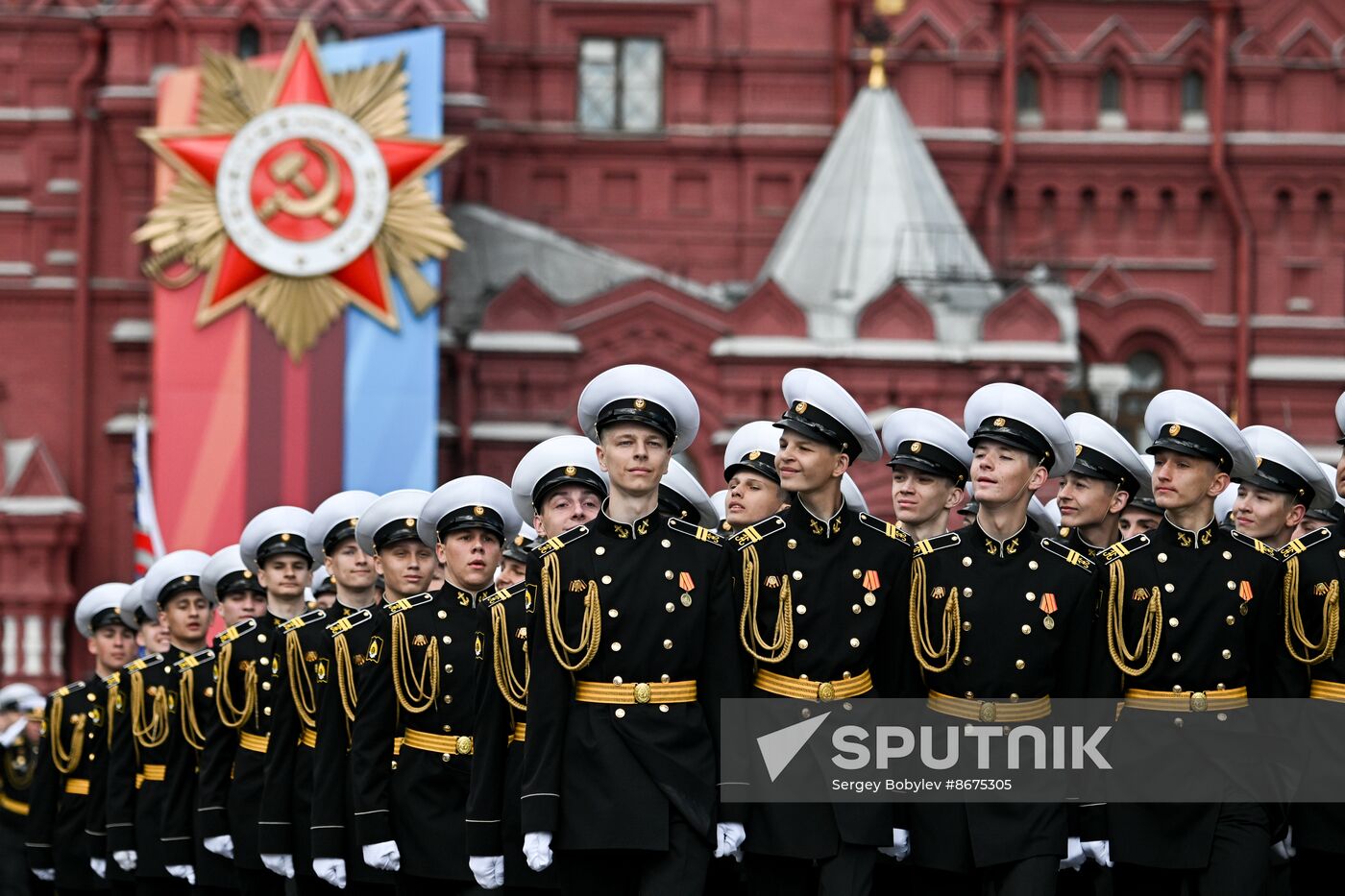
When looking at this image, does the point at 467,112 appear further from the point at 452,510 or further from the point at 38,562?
the point at 452,510

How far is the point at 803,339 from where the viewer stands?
19.7 metres

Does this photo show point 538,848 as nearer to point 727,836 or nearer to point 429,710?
point 727,836

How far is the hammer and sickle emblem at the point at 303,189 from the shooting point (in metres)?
19.4

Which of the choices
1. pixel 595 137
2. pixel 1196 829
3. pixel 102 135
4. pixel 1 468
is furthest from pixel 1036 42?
pixel 1196 829

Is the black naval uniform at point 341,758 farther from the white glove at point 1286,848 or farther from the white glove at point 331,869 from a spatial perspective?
the white glove at point 1286,848

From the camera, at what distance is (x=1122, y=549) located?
721cm

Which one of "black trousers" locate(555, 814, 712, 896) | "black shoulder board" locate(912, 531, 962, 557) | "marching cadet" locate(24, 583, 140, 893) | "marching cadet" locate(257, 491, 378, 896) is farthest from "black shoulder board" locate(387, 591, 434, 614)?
"marching cadet" locate(24, 583, 140, 893)

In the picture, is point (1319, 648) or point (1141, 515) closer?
point (1319, 648)

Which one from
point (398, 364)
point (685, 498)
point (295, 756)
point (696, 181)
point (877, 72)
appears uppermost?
point (877, 72)

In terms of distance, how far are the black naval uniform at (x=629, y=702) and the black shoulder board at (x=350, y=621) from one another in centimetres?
163

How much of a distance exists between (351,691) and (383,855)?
Answer: 675 millimetres

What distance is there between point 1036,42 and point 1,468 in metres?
9.86

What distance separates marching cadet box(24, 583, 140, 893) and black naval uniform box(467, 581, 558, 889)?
179 inches

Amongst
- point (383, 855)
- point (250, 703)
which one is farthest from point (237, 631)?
point (383, 855)
